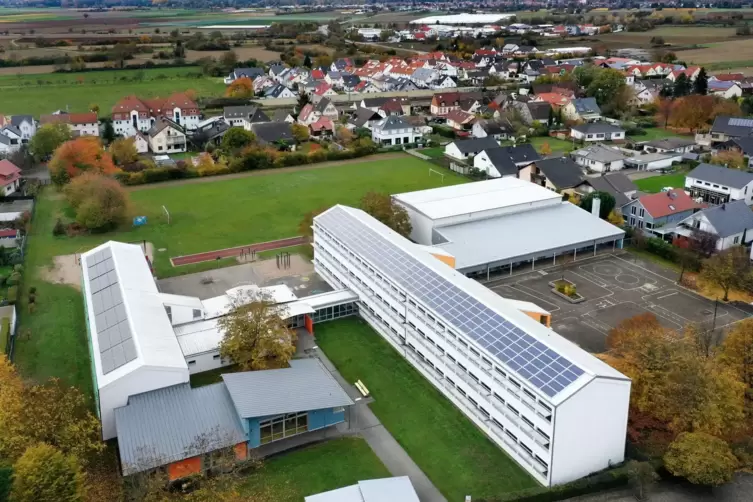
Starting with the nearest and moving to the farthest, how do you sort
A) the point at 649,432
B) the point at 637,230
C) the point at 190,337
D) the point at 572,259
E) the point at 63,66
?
the point at 649,432 → the point at 190,337 → the point at 572,259 → the point at 637,230 → the point at 63,66

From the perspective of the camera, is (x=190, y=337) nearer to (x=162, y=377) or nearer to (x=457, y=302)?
(x=162, y=377)

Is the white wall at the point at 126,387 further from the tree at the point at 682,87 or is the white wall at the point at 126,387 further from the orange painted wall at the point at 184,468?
the tree at the point at 682,87

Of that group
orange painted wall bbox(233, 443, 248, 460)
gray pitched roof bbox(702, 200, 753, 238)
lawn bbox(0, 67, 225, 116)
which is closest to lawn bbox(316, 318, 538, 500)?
orange painted wall bbox(233, 443, 248, 460)

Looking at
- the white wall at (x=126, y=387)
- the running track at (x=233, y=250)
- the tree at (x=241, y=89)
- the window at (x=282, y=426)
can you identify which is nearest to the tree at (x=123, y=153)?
the running track at (x=233, y=250)

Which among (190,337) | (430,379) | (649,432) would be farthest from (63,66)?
(649,432)

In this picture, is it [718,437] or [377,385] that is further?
[377,385]

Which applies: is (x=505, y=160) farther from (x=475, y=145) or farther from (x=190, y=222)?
(x=190, y=222)

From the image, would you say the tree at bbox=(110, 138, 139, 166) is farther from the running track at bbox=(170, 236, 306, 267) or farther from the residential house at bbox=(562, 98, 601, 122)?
the residential house at bbox=(562, 98, 601, 122)
